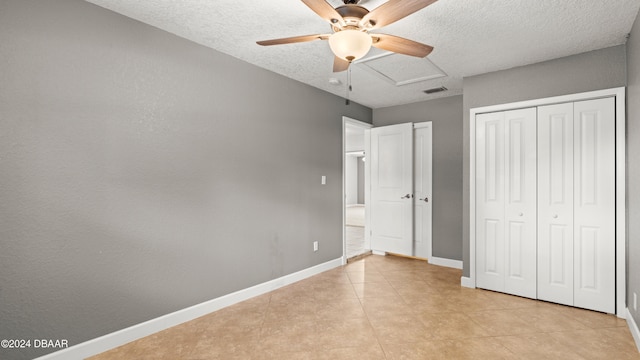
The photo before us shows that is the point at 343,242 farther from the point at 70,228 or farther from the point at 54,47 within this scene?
the point at 54,47

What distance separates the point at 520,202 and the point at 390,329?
6.87 ft

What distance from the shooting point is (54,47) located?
198 cm

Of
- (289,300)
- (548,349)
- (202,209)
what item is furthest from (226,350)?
(548,349)

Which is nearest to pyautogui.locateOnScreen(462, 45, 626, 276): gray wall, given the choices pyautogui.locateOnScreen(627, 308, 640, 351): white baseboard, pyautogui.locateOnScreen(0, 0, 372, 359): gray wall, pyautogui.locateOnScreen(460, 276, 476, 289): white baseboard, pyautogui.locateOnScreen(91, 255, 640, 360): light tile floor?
pyautogui.locateOnScreen(460, 276, 476, 289): white baseboard

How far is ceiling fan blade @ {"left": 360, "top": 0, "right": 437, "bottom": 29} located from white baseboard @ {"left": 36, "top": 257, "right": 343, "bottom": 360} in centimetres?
278

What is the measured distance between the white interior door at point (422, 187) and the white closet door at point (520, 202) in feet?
4.35

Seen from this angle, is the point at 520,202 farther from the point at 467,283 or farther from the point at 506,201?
the point at 467,283

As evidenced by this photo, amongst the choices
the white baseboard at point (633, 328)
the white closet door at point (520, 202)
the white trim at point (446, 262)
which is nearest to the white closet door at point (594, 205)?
the white baseboard at point (633, 328)

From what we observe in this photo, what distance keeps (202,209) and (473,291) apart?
10.5ft

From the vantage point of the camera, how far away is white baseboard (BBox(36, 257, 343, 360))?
6.70ft

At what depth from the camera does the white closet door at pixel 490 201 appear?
11.0ft

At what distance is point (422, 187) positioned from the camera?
4.67 m

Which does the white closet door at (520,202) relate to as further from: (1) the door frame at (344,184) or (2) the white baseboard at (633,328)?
(1) the door frame at (344,184)

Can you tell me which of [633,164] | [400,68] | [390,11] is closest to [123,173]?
[390,11]
